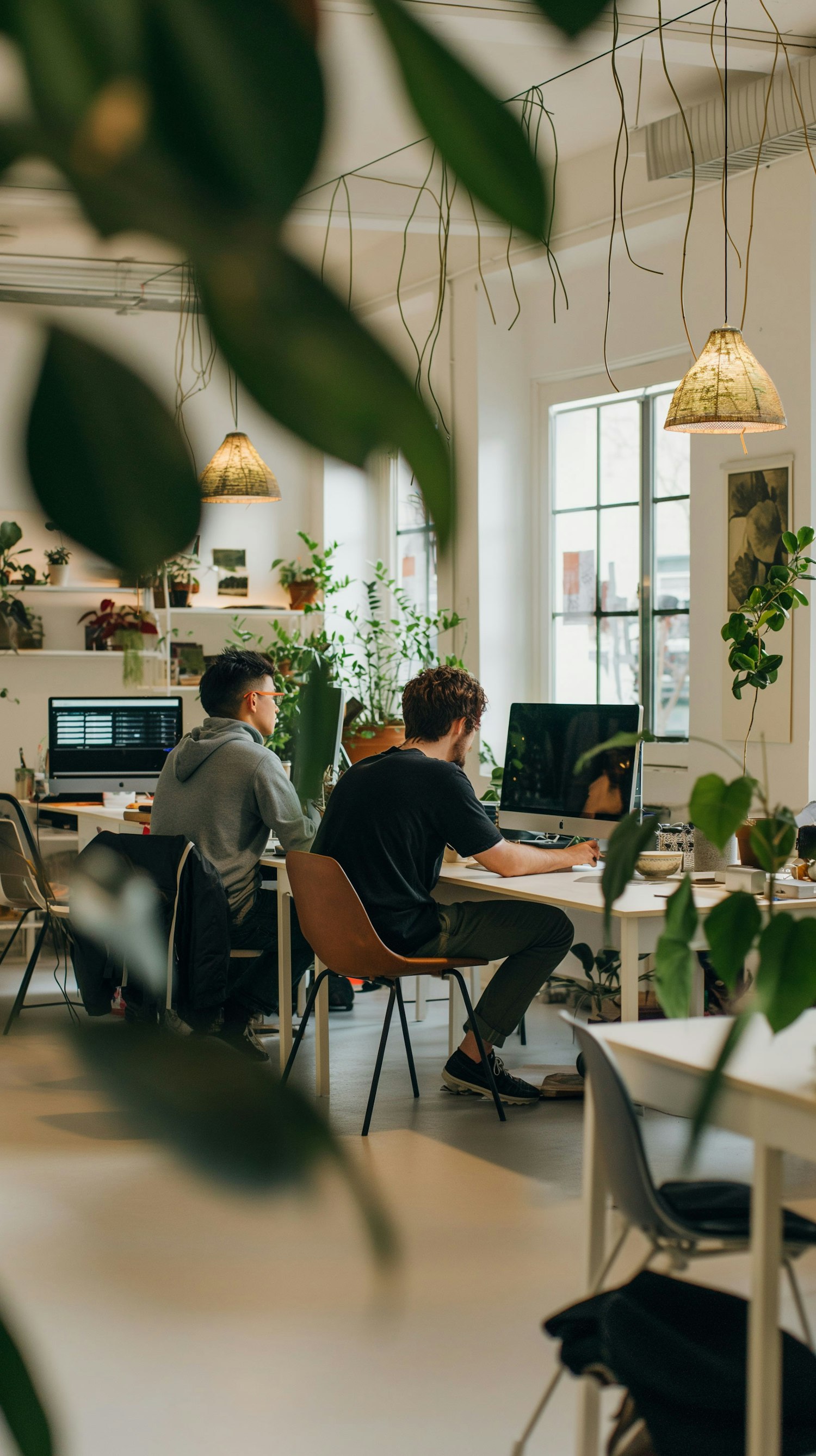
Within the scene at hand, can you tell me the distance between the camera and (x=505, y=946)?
3900 millimetres

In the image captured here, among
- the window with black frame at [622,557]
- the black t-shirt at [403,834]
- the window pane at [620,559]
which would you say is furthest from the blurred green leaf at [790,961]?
the window pane at [620,559]

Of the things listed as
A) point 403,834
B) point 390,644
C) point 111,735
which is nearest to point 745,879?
point 403,834

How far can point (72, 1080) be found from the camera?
0.63 feet

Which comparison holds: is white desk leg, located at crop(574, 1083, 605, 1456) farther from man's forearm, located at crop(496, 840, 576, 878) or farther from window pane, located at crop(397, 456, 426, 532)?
window pane, located at crop(397, 456, 426, 532)

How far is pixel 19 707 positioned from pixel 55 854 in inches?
282

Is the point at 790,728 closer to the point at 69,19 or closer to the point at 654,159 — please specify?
the point at 654,159

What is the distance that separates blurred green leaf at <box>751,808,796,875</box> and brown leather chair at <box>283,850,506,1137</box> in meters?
2.10

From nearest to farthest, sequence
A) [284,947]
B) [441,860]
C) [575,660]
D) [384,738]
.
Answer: [441,860], [284,947], [384,738], [575,660]

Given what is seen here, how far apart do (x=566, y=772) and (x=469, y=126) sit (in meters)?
Answer: 4.00

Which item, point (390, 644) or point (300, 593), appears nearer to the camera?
point (390, 644)

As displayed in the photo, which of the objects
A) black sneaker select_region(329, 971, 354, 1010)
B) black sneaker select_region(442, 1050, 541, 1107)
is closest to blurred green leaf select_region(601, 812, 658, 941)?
black sneaker select_region(442, 1050, 541, 1107)

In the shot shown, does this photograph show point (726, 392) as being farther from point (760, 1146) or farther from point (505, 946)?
point (760, 1146)

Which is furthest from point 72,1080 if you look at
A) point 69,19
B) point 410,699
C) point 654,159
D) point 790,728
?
point 654,159

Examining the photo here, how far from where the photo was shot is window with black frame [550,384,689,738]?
6266 millimetres
